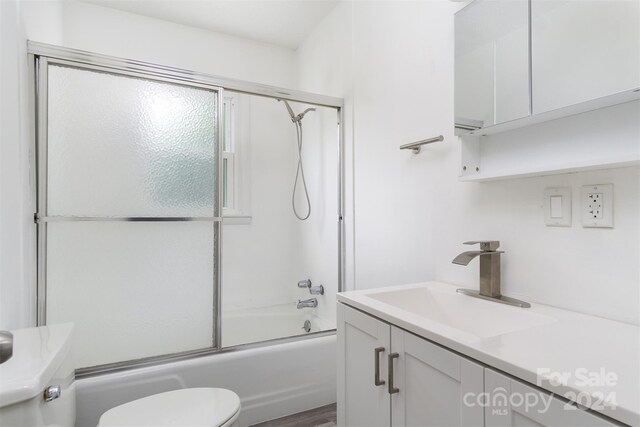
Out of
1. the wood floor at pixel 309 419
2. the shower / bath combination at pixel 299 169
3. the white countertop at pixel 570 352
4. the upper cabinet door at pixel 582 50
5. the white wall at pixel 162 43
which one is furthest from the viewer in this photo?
the shower / bath combination at pixel 299 169

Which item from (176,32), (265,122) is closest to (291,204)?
(265,122)

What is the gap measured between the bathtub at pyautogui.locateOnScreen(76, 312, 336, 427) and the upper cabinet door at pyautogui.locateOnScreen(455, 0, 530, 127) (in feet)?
4.69

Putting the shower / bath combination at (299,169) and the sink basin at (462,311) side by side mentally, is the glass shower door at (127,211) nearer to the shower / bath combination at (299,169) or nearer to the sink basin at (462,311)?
the shower / bath combination at (299,169)

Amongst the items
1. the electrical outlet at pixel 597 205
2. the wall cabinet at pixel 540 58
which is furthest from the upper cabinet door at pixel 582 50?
the electrical outlet at pixel 597 205

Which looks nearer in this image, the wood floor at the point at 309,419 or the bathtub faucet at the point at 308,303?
the wood floor at the point at 309,419

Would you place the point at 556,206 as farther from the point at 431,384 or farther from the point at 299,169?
the point at 299,169

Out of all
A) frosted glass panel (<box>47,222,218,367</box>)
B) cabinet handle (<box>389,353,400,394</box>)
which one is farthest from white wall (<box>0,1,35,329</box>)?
cabinet handle (<box>389,353,400,394</box>)

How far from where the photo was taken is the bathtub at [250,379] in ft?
4.81

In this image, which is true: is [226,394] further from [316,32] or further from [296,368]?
[316,32]

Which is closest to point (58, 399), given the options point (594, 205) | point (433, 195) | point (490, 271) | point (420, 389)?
point (420, 389)

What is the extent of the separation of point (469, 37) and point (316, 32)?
1.62 meters

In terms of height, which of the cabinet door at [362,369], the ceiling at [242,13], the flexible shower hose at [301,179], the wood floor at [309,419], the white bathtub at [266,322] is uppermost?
the ceiling at [242,13]

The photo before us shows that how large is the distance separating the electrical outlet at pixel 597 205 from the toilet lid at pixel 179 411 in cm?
127

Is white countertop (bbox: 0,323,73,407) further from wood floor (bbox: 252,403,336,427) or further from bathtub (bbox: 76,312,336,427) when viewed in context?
wood floor (bbox: 252,403,336,427)
